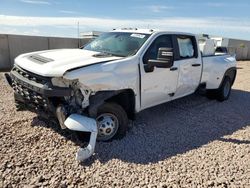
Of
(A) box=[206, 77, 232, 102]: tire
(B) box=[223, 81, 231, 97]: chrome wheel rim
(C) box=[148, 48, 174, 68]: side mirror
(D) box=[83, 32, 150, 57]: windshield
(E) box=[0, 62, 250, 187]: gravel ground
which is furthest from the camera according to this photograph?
(B) box=[223, 81, 231, 97]: chrome wheel rim

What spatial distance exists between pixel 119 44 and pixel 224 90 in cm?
385

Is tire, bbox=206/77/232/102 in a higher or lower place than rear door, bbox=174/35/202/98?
lower

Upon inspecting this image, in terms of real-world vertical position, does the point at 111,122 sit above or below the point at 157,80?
below

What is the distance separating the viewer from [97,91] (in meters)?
4.24

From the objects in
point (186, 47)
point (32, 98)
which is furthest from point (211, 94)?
point (32, 98)

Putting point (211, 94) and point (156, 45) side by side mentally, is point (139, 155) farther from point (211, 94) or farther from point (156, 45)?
point (211, 94)

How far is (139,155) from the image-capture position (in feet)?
13.8

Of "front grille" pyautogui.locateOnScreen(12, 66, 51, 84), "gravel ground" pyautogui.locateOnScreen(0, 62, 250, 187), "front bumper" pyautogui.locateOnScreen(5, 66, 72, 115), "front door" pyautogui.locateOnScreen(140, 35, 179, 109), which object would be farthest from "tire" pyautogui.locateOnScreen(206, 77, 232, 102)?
"front grille" pyautogui.locateOnScreen(12, 66, 51, 84)

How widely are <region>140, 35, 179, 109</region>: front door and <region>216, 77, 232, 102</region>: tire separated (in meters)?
2.42

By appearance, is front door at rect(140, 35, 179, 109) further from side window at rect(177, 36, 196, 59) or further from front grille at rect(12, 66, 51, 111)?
front grille at rect(12, 66, 51, 111)

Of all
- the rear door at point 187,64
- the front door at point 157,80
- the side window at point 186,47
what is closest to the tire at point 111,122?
the front door at point 157,80

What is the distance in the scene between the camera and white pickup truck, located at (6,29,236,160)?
13.1 ft

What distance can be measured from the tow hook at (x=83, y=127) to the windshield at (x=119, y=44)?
4.84ft

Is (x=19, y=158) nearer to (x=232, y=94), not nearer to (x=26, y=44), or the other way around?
(x=232, y=94)
